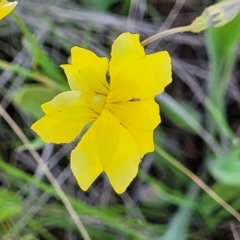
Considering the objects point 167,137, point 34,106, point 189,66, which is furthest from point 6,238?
point 189,66

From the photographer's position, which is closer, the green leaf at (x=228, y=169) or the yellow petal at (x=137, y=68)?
the yellow petal at (x=137, y=68)

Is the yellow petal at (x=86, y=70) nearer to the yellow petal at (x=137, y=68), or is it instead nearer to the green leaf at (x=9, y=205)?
the yellow petal at (x=137, y=68)

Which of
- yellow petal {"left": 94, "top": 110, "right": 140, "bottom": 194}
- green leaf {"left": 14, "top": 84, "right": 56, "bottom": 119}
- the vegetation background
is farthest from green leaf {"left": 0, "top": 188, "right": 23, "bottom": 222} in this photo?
yellow petal {"left": 94, "top": 110, "right": 140, "bottom": 194}

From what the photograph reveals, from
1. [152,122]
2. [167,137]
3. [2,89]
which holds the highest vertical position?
[152,122]

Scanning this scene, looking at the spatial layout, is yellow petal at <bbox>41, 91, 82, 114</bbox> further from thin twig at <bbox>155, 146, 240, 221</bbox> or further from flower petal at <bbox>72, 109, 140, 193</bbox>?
thin twig at <bbox>155, 146, 240, 221</bbox>

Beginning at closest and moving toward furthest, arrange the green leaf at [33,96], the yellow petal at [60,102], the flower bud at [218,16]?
the yellow petal at [60,102] < the flower bud at [218,16] < the green leaf at [33,96]

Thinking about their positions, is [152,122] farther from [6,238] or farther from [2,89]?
[2,89]

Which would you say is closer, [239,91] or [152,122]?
[152,122]

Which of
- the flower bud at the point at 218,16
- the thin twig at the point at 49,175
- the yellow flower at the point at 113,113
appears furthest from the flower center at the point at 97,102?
the thin twig at the point at 49,175
